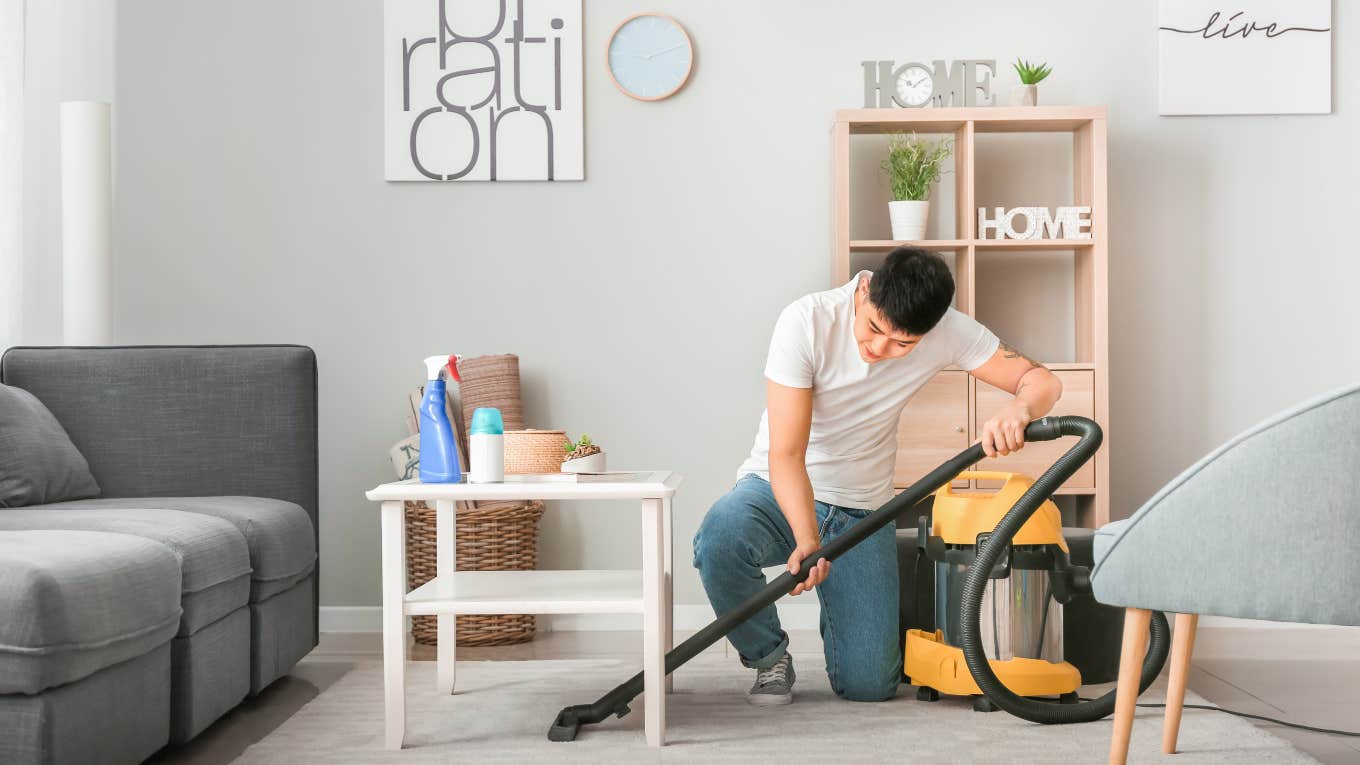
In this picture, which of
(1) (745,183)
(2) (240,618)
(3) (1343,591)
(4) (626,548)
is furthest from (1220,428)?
(2) (240,618)

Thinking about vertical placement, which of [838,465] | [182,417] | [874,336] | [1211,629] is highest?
[874,336]

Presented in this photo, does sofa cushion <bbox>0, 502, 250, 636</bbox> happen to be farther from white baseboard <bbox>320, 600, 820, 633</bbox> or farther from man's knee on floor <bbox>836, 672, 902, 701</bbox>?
man's knee on floor <bbox>836, 672, 902, 701</bbox>

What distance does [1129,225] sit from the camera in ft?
11.6

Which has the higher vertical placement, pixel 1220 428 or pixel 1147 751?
pixel 1220 428

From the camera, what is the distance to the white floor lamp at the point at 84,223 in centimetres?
328

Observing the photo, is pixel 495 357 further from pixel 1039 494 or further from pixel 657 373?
pixel 1039 494

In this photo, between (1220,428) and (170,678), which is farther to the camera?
(1220,428)

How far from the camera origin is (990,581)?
2.50m

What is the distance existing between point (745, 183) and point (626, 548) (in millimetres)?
1185

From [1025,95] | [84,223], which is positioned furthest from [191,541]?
[1025,95]

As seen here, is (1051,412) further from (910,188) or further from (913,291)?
(913,291)

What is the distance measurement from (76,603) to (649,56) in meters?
2.43

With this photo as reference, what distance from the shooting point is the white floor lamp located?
3.28m

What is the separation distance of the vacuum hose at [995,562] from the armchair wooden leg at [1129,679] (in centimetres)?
20
